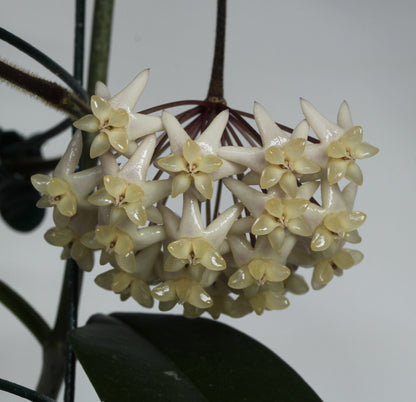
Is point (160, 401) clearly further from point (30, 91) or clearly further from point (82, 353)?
point (30, 91)

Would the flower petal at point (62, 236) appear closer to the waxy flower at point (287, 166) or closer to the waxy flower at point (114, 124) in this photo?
the waxy flower at point (114, 124)

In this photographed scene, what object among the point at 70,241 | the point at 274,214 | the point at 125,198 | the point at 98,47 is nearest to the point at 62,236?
the point at 70,241

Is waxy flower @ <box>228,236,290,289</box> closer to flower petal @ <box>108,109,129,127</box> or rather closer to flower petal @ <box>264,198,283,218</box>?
flower petal @ <box>264,198,283,218</box>

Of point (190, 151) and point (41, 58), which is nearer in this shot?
point (190, 151)

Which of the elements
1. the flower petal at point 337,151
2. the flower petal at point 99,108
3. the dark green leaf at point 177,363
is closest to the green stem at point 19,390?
the dark green leaf at point 177,363

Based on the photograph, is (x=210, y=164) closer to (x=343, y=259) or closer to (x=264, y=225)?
(x=264, y=225)
